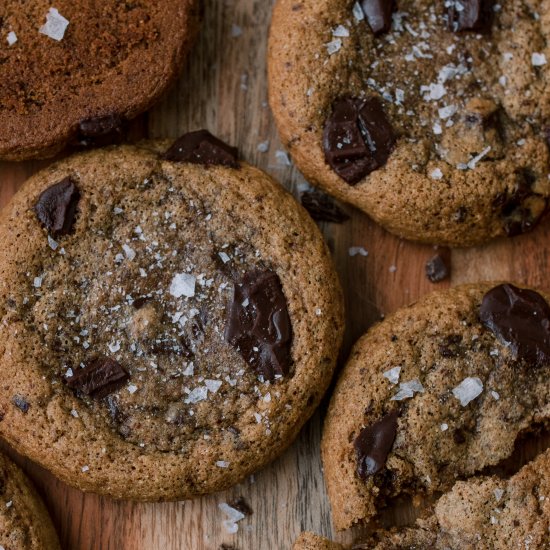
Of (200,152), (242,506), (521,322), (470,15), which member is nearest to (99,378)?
(242,506)

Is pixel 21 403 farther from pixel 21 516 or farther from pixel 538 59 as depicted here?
pixel 538 59

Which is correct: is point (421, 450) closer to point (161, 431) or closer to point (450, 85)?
point (161, 431)

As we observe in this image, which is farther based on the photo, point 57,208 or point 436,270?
point 436,270

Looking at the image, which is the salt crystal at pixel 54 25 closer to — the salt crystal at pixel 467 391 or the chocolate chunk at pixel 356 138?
the chocolate chunk at pixel 356 138

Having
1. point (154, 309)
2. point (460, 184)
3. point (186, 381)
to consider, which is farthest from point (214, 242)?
point (460, 184)

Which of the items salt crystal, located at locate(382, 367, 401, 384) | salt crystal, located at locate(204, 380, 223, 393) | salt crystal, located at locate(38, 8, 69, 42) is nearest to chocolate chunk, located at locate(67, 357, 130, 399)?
salt crystal, located at locate(204, 380, 223, 393)

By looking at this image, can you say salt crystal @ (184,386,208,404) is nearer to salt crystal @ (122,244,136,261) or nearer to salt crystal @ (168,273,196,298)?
salt crystal @ (168,273,196,298)
